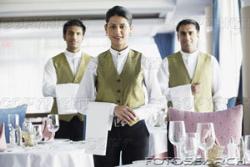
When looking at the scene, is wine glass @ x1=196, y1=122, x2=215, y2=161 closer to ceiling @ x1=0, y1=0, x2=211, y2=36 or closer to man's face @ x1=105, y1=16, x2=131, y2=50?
man's face @ x1=105, y1=16, x2=131, y2=50

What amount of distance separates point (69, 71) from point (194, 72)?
1099 mm

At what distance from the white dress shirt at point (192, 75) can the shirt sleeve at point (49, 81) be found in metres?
0.94

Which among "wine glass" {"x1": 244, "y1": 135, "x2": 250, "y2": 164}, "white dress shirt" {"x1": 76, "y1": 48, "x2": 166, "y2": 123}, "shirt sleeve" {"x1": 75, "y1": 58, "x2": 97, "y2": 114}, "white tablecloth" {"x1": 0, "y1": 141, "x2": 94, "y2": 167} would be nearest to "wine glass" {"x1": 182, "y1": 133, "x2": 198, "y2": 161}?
"wine glass" {"x1": 244, "y1": 135, "x2": 250, "y2": 164}

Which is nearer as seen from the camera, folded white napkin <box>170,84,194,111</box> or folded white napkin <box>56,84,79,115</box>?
folded white napkin <box>170,84,194,111</box>

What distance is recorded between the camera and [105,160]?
2316mm

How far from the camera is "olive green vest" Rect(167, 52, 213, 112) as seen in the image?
3217mm

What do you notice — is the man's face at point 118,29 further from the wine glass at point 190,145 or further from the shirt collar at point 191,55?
the shirt collar at point 191,55

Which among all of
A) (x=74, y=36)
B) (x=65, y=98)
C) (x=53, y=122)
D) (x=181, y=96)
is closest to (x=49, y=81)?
(x=65, y=98)

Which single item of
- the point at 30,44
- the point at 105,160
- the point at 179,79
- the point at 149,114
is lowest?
the point at 105,160

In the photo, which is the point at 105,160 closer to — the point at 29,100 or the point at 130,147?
the point at 130,147

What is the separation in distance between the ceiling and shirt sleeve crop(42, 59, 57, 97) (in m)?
3.31

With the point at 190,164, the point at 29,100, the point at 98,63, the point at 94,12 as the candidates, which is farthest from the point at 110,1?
the point at 190,164

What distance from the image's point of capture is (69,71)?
3.87 m

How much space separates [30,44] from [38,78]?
758 mm
